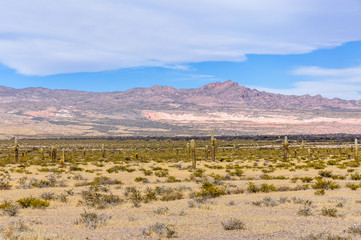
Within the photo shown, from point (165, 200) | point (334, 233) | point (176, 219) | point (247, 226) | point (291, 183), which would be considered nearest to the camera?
point (334, 233)

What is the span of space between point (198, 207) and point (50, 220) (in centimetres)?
446

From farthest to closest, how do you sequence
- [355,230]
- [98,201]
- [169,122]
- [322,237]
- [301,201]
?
[169,122] < [98,201] < [301,201] < [355,230] < [322,237]

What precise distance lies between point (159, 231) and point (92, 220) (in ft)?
7.15

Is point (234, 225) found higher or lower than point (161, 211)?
higher

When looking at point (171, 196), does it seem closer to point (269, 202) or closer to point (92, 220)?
point (269, 202)

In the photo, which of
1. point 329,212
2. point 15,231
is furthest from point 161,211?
point 329,212

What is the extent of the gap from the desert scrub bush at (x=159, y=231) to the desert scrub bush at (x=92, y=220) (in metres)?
1.37

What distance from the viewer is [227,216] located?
10273 mm

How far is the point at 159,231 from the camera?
8.41 meters

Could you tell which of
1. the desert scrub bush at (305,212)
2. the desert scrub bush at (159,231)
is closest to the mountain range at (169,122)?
the desert scrub bush at (159,231)

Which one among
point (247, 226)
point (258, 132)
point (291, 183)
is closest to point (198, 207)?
point (247, 226)

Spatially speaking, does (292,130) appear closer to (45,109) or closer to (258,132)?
(258,132)

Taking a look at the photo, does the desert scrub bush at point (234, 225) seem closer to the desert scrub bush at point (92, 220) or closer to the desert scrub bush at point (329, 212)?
the desert scrub bush at point (329, 212)

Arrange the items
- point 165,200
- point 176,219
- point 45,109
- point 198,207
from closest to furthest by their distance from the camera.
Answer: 1. point 176,219
2. point 198,207
3. point 165,200
4. point 45,109
